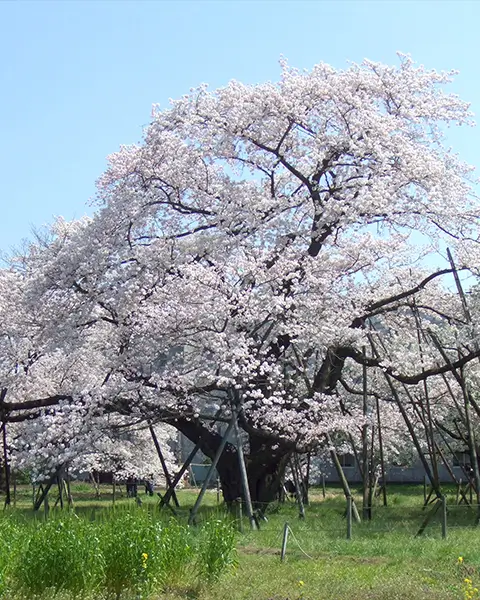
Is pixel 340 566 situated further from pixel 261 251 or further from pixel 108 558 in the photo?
pixel 261 251

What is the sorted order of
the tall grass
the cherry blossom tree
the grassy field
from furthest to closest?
1. the cherry blossom tree
2. the grassy field
3. the tall grass

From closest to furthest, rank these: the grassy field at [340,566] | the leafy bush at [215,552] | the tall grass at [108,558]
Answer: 1. the tall grass at [108,558]
2. the grassy field at [340,566]
3. the leafy bush at [215,552]

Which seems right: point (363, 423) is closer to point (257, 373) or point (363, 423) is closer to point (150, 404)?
point (257, 373)

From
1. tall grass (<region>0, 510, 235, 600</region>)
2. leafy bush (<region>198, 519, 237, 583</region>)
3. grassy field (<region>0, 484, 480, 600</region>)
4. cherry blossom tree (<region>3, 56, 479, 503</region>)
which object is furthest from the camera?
cherry blossom tree (<region>3, 56, 479, 503</region>)

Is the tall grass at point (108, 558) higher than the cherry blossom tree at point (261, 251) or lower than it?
lower

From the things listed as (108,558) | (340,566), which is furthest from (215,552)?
(340,566)

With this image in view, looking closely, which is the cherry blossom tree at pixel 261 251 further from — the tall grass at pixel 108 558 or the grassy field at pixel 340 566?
the tall grass at pixel 108 558

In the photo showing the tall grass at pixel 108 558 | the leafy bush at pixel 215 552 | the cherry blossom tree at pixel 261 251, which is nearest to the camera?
the tall grass at pixel 108 558

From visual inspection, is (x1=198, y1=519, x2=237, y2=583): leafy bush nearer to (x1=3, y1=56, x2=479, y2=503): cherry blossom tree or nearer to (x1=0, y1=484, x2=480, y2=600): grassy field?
(x1=0, y1=484, x2=480, y2=600): grassy field

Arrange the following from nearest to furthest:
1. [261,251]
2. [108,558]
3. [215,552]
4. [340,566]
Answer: [108,558] < [215,552] < [340,566] < [261,251]

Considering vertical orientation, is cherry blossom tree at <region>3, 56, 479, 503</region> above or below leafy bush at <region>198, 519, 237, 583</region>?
above

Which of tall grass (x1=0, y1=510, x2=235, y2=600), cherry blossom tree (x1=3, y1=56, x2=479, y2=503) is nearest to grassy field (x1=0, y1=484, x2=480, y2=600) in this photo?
tall grass (x1=0, y1=510, x2=235, y2=600)

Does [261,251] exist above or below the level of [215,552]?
above

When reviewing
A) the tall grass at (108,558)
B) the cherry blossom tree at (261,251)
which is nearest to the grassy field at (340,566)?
the tall grass at (108,558)
